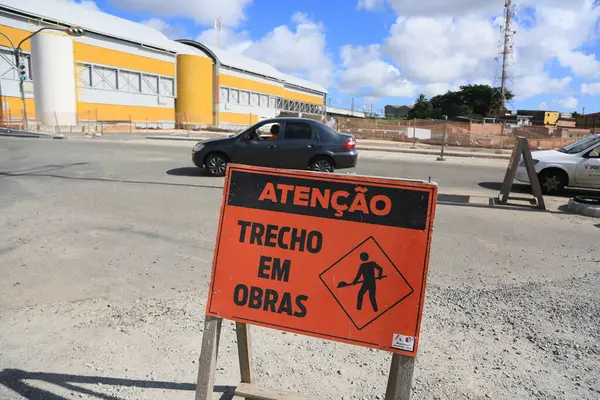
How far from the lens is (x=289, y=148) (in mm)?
11930

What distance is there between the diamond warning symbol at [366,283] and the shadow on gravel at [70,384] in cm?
113

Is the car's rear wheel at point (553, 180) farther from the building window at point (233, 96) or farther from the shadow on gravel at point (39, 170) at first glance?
the building window at point (233, 96)

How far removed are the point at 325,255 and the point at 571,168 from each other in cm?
1052

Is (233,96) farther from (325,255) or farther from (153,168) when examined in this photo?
(325,255)

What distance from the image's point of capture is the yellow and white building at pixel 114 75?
111 ft

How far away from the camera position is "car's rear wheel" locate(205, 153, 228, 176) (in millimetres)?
12141

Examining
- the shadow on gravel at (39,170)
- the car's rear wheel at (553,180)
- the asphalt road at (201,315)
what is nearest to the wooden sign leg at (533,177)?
the asphalt road at (201,315)

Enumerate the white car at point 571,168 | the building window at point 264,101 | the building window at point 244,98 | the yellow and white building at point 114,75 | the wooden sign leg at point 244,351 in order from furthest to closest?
the building window at point 264,101, the building window at point 244,98, the yellow and white building at point 114,75, the white car at point 571,168, the wooden sign leg at point 244,351

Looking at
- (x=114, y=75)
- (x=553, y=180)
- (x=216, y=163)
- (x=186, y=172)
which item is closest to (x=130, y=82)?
(x=114, y=75)

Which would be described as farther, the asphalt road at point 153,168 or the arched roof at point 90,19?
the arched roof at point 90,19

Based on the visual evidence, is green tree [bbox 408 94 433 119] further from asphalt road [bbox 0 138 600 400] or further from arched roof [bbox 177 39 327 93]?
asphalt road [bbox 0 138 600 400]

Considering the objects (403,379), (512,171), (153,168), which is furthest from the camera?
(153,168)

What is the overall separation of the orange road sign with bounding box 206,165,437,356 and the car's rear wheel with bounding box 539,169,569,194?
1024 centimetres

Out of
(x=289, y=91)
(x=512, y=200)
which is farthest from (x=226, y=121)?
(x=512, y=200)
